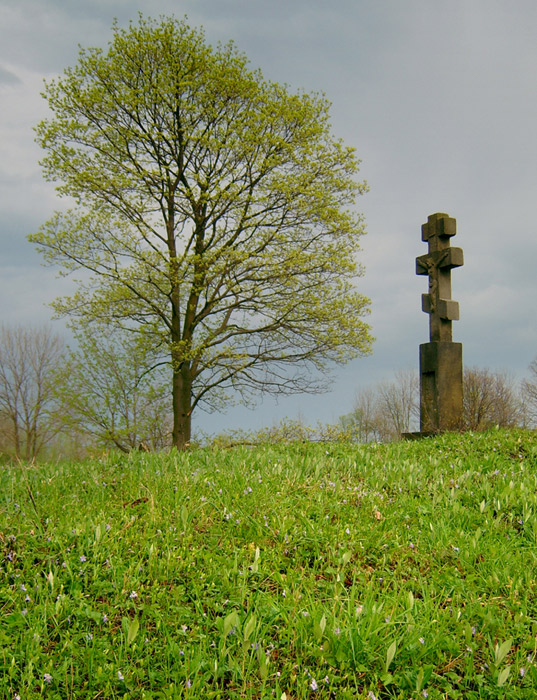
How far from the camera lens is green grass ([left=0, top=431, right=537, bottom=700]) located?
2838mm

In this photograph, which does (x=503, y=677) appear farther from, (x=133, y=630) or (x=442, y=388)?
(x=442, y=388)

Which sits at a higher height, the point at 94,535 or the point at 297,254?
the point at 297,254

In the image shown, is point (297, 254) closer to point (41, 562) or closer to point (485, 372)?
point (41, 562)

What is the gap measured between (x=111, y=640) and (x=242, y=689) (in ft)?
2.65

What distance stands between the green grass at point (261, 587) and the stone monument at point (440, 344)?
742cm

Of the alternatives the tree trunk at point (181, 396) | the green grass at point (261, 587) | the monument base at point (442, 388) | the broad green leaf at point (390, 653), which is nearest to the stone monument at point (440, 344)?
the monument base at point (442, 388)

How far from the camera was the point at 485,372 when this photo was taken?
27.0 m

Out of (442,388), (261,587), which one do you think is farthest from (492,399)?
(261,587)

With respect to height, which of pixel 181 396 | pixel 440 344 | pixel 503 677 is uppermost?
pixel 440 344

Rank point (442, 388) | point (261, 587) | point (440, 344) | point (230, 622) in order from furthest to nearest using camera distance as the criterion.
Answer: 1. point (440, 344)
2. point (442, 388)
3. point (261, 587)
4. point (230, 622)

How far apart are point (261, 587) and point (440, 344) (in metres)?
10.4

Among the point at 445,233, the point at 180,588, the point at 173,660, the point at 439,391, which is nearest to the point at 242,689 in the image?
the point at 173,660

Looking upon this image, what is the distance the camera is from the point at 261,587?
3525mm

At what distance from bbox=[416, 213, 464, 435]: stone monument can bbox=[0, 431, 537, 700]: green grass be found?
24.3 ft
